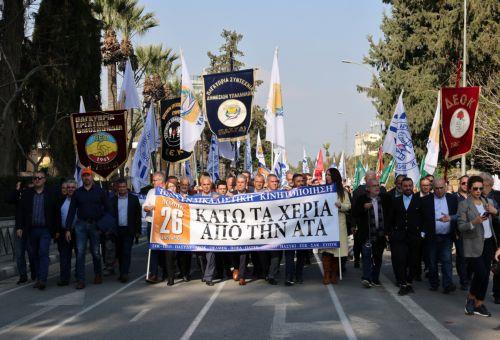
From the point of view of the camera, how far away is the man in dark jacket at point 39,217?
12.4 meters

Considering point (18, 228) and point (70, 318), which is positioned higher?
point (18, 228)

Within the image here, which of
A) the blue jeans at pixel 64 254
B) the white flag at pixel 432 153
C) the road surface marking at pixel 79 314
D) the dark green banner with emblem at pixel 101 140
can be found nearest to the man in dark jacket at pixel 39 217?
the blue jeans at pixel 64 254

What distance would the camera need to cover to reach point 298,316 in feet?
30.1

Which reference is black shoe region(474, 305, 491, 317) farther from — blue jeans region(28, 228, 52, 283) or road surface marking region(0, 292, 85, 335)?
blue jeans region(28, 228, 52, 283)

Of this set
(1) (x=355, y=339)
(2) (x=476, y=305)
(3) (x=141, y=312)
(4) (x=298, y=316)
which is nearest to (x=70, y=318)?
(3) (x=141, y=312)

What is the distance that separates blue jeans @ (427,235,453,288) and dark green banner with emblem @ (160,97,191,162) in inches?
419

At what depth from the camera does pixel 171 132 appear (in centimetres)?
2202

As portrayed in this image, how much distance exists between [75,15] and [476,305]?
2737 cm

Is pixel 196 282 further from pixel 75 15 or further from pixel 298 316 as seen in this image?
pixel 75 15

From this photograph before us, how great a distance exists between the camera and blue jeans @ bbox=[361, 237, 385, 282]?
1173 cm

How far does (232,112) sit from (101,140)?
11.8 ft

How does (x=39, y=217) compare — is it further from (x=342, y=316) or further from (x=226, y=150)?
(x=226, y=150)

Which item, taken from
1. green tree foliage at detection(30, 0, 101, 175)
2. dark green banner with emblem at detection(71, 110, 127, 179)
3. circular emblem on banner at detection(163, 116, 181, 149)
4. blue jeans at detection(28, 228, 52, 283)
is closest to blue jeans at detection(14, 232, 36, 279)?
blue jeans at detection(28, 228, 52, 283)

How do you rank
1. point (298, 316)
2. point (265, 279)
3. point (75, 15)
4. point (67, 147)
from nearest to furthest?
point (298, 316) → point (265, 279) → point (75, 15) → point (67, 147)
